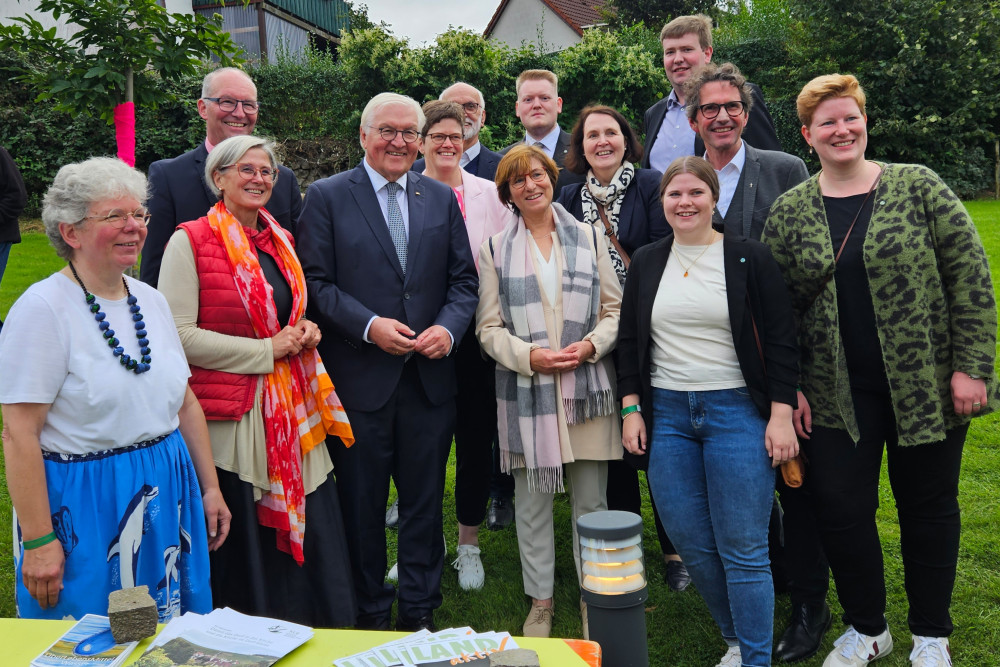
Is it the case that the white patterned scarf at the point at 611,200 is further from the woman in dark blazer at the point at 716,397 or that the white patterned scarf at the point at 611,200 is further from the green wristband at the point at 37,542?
the green wristband at the point at 37,542

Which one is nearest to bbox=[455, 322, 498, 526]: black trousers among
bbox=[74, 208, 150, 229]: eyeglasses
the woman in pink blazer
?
the woman in pink blazer

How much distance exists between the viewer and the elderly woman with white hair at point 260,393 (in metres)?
3.10

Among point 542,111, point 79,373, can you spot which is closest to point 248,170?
point 79,373

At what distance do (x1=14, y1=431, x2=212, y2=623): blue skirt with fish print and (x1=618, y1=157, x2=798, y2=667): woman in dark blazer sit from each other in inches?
71.5

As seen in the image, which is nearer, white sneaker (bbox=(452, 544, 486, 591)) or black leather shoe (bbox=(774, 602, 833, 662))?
black leather shoe (bbox=(774, 602, 833, 662))

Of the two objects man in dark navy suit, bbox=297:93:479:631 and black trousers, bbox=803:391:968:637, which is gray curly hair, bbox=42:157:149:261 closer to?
man in dark navy suit, bbox=297:93:479:631

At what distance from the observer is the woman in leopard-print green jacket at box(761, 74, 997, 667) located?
9.59 feet

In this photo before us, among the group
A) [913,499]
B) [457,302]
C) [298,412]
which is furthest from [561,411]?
[913,499]

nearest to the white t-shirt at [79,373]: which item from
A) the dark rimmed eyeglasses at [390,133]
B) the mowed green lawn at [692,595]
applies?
the mowed green lawn at [692,595]

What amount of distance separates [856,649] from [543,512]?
4.66 feet

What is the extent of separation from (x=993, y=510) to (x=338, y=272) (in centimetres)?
402

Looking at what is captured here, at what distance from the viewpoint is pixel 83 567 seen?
2.47 meters

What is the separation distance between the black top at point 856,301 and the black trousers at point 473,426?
1.72 meters

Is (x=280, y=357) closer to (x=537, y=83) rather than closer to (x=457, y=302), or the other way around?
(x=457, y=302)
